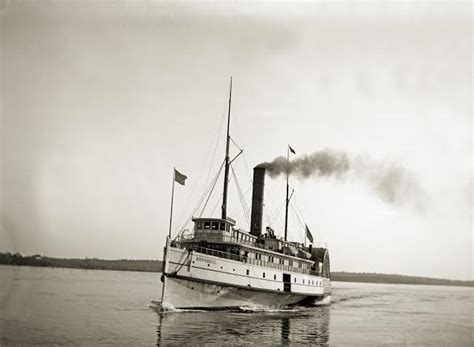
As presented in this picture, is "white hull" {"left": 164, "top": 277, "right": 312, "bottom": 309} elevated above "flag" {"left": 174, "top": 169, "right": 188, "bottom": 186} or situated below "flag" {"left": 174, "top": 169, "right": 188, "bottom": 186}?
below

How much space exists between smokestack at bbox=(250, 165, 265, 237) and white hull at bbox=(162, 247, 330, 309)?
11.5ft

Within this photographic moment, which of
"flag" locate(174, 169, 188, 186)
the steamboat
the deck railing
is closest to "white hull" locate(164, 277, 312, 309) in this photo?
the steamboat

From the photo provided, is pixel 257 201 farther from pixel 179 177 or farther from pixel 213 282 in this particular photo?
pixel 179 177

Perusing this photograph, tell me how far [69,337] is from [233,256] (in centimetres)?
1043

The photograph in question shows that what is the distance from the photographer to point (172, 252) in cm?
2328

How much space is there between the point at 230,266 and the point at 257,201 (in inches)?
274

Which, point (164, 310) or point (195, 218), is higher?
point (195, 218)

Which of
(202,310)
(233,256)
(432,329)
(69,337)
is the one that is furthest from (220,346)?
(432,329)

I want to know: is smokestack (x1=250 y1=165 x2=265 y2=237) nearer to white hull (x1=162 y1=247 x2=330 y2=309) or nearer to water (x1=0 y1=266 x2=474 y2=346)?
white hull (x1=162 y1=247 x2=330 y2=309)

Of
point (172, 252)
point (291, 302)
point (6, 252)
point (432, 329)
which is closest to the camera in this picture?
point (6, 252)

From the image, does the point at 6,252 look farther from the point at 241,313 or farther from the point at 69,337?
the point at 241,313

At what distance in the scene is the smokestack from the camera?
30516mm

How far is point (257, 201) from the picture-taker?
101ft

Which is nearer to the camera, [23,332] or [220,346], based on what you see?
[220,346]
